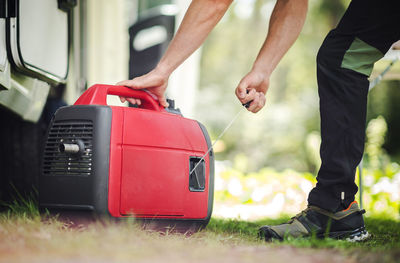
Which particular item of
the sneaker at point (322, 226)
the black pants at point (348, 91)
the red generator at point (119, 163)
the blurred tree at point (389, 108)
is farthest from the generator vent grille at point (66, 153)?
the blurred tree at point (389, 108)

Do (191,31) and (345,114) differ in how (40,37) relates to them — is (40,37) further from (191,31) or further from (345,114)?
(345,114)

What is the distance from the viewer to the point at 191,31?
1598 mm

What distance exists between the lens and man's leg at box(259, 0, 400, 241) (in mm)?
1484

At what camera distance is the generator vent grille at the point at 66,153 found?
4.63ft

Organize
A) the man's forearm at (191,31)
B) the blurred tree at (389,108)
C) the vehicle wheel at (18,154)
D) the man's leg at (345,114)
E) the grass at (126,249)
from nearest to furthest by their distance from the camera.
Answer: the grass at (126,249) < the man's leg at (345,114) < the man's forearm at (191,31) < the vehicle wheel at (18,154) < the blurred tree at (389,108)

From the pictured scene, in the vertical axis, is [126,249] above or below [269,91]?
below

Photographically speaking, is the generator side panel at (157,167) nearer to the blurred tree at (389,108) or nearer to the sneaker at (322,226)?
the sneaker at (322,226)

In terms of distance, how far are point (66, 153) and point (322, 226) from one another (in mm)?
832

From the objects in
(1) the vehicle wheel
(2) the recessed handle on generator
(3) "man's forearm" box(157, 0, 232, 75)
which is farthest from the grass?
(1) the vehicle wheel

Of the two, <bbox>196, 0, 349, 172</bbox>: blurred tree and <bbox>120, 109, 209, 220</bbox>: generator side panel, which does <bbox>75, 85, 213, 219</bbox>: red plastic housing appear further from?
<bbox>196, 0, 349, 172</bbox>: blurred tree

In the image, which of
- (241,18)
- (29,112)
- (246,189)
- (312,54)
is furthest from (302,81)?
(29,112)

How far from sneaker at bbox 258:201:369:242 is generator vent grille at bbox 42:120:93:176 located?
0.60m

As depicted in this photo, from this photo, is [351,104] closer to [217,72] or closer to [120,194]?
[120,194]

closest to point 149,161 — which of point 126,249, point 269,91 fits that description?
point 126,249
